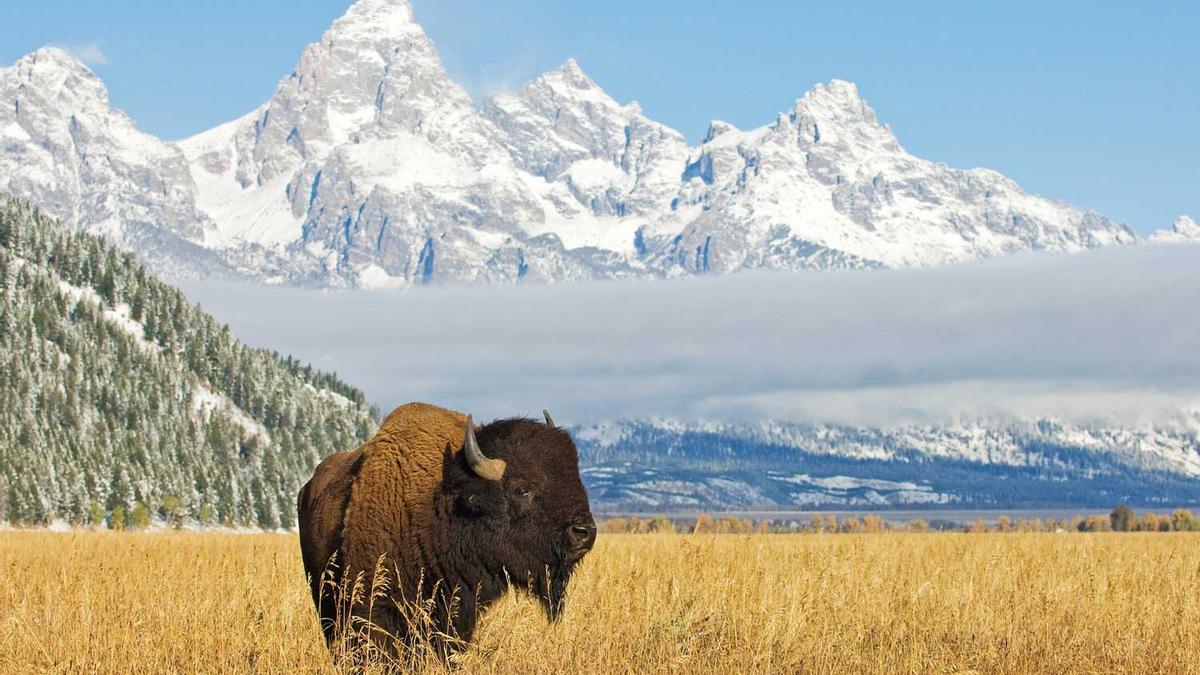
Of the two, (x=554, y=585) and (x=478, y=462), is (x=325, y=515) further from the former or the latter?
(x=554, y=585)

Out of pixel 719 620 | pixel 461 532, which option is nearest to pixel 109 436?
pixel 719 620

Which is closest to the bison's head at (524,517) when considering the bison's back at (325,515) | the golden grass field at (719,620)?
the golden grass field at (719,620)

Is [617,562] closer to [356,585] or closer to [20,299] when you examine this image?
[356,585]

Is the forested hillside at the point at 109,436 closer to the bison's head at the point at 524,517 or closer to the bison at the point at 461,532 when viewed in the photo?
the bison at the point at 461,532

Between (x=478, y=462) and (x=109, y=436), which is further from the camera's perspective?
(x=109, y=436)

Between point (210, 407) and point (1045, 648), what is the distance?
196m

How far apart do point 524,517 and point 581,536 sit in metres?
0.57

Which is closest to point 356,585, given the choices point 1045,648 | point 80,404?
point 1045,648

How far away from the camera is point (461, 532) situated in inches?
500

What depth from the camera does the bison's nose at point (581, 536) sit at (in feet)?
40.6

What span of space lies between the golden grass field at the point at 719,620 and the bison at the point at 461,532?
1.53 ft

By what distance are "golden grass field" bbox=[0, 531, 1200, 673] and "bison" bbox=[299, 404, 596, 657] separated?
0.47 metres

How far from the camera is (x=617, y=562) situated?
20188 millimetres

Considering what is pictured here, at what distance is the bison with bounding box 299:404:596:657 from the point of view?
1255cm
